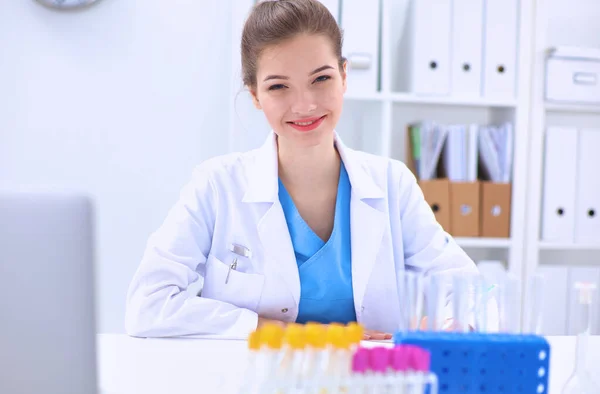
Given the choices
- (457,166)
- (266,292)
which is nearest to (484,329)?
(266,292)

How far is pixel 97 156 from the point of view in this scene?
271 centimetres

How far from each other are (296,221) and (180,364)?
22.8 inches

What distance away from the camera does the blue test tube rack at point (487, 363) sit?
79 centimetres

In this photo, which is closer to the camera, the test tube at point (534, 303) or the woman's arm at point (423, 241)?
the test tube at point (534, 303)

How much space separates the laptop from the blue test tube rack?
0.38 meters

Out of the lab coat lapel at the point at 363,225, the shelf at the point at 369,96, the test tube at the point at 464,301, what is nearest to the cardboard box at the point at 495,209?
the shelf at the point at 369,96

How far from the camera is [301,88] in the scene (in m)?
1.57

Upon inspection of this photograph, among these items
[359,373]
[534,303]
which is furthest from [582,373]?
[359,373]

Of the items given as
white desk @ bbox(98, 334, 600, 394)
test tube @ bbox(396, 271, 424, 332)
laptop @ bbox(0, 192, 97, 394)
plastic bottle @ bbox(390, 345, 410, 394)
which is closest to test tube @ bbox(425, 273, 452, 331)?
test tube @ bbox(396, 271, 424, 332)

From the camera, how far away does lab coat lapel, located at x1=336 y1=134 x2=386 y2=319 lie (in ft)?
5.27

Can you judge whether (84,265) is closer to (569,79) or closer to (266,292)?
(266,292)

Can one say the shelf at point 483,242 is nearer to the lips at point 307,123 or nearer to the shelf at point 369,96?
the shelf at point 369,96

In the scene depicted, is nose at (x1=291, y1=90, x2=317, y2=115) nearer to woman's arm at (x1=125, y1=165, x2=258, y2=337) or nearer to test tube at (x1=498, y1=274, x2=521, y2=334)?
woman's arm at (x1=125, y1=165, x2=258, y2=337)

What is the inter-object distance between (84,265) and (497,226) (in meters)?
2.18
